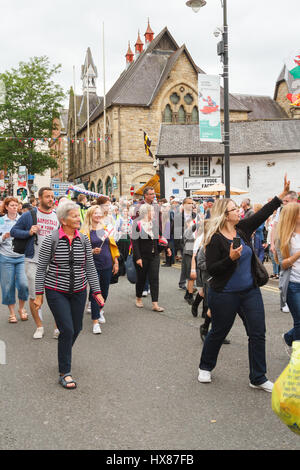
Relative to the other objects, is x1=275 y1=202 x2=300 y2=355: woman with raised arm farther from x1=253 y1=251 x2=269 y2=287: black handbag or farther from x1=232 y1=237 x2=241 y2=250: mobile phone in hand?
x1=232 y1=237 x2=241 y2=250: mobile phone in hand

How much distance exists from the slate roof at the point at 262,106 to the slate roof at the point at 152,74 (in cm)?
745

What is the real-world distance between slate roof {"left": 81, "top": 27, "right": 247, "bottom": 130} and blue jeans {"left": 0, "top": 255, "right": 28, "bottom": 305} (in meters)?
36.6

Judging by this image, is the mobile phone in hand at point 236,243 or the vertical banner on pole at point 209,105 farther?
the vertical banner on pole at point 209,105

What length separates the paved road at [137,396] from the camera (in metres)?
3.61

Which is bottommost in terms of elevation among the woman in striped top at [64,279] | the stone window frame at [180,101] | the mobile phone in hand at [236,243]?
the woman in striped top at [64,279]

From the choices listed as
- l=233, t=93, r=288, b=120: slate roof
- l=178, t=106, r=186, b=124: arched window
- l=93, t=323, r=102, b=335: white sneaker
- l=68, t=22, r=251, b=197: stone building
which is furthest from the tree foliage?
l=93, t=323, r=102, b=335: white sneaker

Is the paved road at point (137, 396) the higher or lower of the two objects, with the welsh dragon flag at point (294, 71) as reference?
lower

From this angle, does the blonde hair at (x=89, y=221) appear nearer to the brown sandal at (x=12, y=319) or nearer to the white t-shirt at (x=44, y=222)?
the white t-shirt at (x=44, y=222)

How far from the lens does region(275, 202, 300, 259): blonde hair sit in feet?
17.7

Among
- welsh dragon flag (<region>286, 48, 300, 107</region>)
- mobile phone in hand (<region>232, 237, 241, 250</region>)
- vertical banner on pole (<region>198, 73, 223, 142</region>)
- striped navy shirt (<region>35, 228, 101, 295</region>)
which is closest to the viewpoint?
mobile phone in hand (<region>232, 237, 241, 250</region>)

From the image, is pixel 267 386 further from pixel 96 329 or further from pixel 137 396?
pixel 96 329

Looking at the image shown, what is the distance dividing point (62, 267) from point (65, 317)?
1.71 ft

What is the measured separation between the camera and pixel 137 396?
4.53 metres

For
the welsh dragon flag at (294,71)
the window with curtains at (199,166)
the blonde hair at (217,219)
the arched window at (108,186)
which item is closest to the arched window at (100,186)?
the arched window at (108,186)
